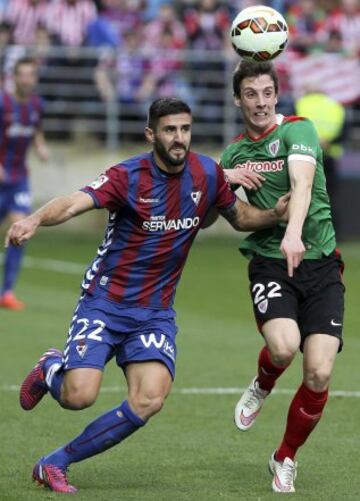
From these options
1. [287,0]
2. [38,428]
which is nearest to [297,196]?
[38,428]

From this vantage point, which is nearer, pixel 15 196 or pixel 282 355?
pixel 282 355

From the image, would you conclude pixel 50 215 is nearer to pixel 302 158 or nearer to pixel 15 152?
pixel 302 158

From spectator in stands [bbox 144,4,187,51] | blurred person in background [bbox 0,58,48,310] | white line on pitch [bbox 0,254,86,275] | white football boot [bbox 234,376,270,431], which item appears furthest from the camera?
spectator in stands [bbox 144,4,187,51]

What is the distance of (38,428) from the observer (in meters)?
9.05

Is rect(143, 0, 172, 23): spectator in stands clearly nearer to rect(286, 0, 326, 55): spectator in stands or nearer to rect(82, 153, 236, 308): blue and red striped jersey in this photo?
rect(286, 0, 326, 55): spectator in stands

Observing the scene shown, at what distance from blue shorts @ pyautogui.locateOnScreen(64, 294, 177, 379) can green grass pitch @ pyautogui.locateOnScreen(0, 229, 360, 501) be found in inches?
27.9

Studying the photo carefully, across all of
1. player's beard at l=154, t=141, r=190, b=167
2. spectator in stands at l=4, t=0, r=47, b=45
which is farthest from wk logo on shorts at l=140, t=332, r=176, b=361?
spectator in stands at l=4, t=0, r=47, b=45

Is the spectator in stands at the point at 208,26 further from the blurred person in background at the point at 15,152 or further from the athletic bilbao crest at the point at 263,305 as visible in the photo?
the athletic bilbao crest at the point at 263,305

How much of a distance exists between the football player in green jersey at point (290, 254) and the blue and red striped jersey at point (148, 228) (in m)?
0.41

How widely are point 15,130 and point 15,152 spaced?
0.26m

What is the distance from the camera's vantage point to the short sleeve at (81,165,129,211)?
23.9 ft

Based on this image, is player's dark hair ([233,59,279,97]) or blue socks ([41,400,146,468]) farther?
player's dark hair ([233,59,279,97])

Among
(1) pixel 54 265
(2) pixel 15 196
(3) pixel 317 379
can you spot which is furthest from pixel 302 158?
(1) pixel 54 265

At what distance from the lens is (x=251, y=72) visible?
306 inches
